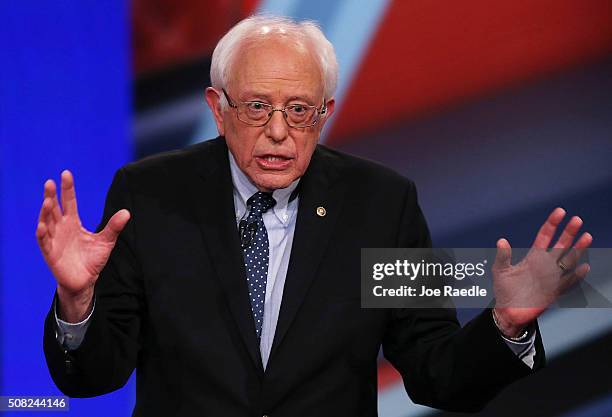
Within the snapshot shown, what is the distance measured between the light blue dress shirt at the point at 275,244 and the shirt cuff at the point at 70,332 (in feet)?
1.25

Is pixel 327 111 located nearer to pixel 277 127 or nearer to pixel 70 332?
pixel 277 127

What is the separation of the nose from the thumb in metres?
0.55

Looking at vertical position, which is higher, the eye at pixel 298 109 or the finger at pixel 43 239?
the eye at pixel 298 109

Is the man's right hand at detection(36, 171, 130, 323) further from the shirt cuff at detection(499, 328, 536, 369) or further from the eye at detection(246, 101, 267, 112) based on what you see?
the shirt cuff at detection(499, 328, 536, 369)

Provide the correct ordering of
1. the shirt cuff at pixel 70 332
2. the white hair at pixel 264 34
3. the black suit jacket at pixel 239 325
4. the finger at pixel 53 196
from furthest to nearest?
1. the white hair at pixel 264 34
2. the black suit jacket at pixel 239 325
3. the shirt cuff at pixel 70 332
4. the finger at pixel 53 196

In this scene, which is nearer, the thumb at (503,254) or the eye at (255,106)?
the thumb at (503,254)

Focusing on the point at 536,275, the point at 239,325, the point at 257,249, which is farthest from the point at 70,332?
the point at 536,275

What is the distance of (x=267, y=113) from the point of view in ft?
6.63

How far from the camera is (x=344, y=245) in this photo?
2.09 m

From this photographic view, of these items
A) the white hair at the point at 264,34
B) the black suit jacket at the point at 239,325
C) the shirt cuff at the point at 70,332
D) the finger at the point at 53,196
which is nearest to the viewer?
the finger at the point at 53,196

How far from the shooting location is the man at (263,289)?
1935mm

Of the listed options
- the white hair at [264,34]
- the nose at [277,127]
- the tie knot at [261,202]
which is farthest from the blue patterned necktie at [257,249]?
the white hair at [264,34]

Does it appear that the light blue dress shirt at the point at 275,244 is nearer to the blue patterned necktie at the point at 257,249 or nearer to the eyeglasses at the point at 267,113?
the blue patterned necktie at the point at 257,249

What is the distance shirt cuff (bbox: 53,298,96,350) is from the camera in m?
1.80
